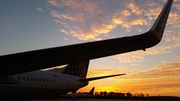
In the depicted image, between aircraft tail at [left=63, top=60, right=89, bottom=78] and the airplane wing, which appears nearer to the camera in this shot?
the airplane wing

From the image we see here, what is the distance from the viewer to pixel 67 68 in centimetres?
2080

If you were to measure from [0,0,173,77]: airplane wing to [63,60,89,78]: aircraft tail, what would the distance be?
13.1 m

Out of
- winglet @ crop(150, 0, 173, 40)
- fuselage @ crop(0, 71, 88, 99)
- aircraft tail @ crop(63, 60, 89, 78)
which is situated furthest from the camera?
aircraft tail @ crop(63, 60, 89, 78)

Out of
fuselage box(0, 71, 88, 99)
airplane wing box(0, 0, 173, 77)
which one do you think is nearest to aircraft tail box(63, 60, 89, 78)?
fuselage box(0, 71, 88, 99)

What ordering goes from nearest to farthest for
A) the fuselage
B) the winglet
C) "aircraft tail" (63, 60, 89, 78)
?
the winglet → the fuselage → "aircraft tail" (63, 60, 89, 78)

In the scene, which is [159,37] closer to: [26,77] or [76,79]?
[26,77]

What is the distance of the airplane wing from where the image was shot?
586cm

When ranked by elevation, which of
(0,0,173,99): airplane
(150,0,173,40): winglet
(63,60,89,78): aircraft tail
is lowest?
(0,0,173,99): airplane

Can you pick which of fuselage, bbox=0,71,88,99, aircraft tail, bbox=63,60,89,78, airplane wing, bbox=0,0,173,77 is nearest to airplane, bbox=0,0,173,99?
airplane wing, bbox=0,0,173,77

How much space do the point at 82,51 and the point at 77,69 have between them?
51.1ft

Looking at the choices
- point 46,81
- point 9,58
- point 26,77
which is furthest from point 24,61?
point 46,81

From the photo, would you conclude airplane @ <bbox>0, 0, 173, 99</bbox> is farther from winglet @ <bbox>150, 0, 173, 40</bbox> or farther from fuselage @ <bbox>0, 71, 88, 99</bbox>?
fuselage @ <bbox>0, 71, 88, 99</bbox>

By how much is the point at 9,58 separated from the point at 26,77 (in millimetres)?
8690

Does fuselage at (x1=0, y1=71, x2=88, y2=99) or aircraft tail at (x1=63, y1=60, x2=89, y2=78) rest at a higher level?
aircraft tail at (x1=63, y1=60, x2=89, y2=78)
